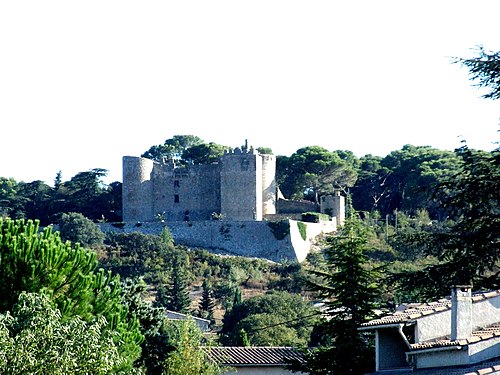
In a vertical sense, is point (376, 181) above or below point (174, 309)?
above

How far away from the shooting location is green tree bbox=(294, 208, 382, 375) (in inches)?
923

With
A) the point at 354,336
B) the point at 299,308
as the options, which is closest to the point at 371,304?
the point at 354,336

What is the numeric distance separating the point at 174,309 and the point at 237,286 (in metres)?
6.81

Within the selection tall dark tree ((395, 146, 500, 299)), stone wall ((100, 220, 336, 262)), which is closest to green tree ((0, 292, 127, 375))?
tall dark tree ((395, 146, 500, 299))

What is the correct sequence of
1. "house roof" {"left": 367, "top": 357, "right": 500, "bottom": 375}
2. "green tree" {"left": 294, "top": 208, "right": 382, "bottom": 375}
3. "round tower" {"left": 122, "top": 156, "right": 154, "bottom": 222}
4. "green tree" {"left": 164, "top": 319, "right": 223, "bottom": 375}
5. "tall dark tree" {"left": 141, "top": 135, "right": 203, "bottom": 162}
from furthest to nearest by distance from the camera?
"tall dark tree" {"left": 141, "top": 135, "right": 203, "bottom": 162}, "round tower" {"left": 122, "top": 156, "right": 154, "bottom": 222}, "green tree" {"left": 164, "top": 319, "right": 223, "bottom": 375}, "green tree" {"left": 294, "top": 208, "right": 382, "bottom": 375}, "house roof" {"left": 367, "top": 357, "right": 500, "bottom": 375}

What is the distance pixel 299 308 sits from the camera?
5309 cm

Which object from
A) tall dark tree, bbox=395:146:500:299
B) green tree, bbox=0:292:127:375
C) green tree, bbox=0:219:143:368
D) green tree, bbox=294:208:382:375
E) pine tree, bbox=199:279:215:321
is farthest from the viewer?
pine tree, bbox=199:279:215:321

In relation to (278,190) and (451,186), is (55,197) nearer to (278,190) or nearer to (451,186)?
(278,190)

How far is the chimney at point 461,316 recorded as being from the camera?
18609mm

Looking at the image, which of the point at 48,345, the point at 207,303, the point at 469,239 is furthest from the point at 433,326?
the point at 207,303

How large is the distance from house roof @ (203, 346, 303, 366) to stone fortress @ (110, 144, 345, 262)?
38.8m

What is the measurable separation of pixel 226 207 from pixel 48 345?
186 ft

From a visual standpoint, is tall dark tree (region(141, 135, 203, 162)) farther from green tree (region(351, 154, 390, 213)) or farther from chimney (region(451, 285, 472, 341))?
chimney (region(451, 285, 472, 341))

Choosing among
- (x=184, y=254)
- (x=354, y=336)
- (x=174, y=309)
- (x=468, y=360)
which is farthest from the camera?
(x=184, y=254)
